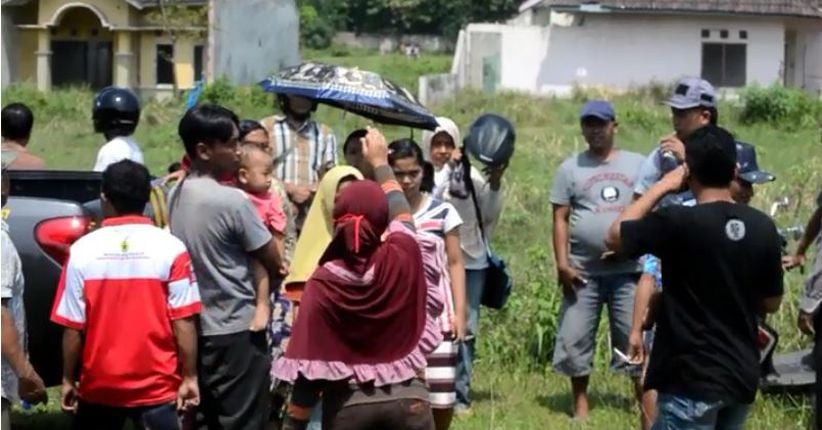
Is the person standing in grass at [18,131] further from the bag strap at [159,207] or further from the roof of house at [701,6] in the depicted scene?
the roof of house at [701,6]

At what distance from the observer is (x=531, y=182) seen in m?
20.8

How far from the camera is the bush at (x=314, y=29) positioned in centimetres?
6100

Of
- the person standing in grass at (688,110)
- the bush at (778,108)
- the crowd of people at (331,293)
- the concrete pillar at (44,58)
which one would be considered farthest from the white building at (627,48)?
the crowd of people at (331,293)

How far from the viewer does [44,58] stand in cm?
4156

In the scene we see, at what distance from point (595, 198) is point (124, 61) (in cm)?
3358

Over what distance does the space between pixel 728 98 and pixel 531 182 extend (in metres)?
17.7

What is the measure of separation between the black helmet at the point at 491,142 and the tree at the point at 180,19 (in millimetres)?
30916

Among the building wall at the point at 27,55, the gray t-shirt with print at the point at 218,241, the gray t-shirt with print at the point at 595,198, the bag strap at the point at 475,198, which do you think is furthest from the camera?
the building wall at the point at 27,55

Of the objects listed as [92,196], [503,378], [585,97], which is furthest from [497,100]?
[92,196]

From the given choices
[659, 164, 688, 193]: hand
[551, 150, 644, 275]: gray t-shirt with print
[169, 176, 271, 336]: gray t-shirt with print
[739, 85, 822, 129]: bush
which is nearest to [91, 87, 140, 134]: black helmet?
[169, 176, 271, 336]: gray t-shirt with print

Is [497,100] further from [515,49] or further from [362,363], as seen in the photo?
[362,363]

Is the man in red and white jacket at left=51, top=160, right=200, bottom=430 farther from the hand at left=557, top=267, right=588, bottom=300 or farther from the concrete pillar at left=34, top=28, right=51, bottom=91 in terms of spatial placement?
the concrete pillar at left=34, top=28, right=51, bottom=91

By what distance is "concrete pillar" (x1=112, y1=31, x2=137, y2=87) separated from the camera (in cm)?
4088

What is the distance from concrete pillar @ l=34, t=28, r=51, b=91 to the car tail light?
3510cm
